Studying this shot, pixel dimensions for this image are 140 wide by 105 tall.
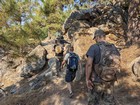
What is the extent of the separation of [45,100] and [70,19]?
27.6ft

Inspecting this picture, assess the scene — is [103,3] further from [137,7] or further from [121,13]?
[137,7]

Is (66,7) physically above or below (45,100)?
above

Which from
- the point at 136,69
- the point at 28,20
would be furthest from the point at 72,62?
the point at 28,20

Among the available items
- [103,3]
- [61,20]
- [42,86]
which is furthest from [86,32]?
[61,20]

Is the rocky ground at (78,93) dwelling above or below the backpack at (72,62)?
below

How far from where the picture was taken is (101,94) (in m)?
5.21

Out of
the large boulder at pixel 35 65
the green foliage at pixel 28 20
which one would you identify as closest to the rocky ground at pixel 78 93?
the green foliage at pixel 28 20

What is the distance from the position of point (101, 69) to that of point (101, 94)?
0.58m

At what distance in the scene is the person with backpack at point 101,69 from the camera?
4.93 metres

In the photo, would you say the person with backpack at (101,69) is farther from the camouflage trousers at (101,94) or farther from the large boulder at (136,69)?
the large boulder at (136,69)

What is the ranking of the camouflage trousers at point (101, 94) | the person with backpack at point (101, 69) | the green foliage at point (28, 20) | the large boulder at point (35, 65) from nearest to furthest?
the person with backpack at point (101, 69) → the camouflage trousers at point (101, 94) → the green foliage at point (28, 20) → the large boulder at point (35, 65)

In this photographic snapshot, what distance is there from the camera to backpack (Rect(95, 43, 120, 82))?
16.4 ft

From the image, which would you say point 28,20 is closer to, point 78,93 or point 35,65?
point 35,65

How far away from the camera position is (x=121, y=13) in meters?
15.0
